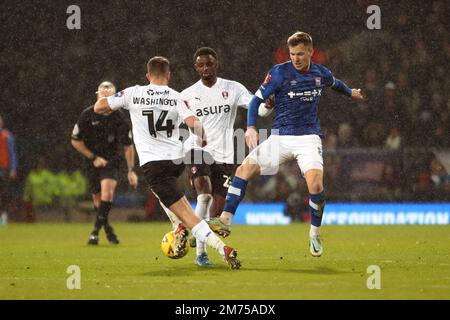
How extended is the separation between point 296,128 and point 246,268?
1646 mm

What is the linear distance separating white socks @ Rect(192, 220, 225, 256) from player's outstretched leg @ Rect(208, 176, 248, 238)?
1.82ft

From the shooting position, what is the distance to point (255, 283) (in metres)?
8.35

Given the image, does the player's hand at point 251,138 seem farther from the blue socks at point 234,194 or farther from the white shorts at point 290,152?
the blue socks at point 234,194

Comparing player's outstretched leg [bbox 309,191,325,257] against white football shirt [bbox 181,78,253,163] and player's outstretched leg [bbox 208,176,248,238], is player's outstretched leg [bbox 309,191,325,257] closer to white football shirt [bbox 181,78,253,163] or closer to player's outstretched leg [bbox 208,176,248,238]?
player's outstretched leg [bbox 208,176,248,238]

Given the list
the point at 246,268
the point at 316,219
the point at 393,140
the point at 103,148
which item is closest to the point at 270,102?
the point at 316,219

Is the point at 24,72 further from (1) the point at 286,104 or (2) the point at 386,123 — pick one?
(1) the point at 286,104

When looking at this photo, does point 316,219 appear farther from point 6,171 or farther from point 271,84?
point 6,171

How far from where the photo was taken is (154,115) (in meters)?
9.43

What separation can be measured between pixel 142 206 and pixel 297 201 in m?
3.26

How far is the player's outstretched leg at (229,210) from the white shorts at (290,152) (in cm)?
32

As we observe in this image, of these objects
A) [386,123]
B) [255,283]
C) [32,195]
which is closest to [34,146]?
[32,195]

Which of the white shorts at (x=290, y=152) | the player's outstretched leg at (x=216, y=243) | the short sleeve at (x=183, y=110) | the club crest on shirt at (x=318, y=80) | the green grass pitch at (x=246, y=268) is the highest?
the club crest on shirt at (x=318, y=80)

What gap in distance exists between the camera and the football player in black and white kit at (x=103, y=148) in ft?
44.8

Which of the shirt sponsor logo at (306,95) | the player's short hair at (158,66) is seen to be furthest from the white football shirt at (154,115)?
the shirt sponsor logo at (306,95)
